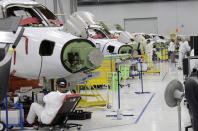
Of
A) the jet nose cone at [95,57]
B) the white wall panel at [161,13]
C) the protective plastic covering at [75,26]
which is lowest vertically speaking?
the jet nose cone at [95,57]

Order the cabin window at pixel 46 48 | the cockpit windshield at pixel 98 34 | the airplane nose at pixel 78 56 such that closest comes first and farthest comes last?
the airplane nose at pixel 78 56, the cabin window at pixel 46 48, the cockpit windshield at pixel 98 34

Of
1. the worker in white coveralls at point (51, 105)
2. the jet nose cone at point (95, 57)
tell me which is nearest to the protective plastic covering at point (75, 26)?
the jet nose cone at point (95, 57)

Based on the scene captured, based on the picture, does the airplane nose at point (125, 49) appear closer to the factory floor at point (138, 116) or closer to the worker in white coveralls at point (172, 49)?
the factory floor at point (138, 116)

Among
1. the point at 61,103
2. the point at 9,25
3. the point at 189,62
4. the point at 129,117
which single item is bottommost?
the point at 129,117

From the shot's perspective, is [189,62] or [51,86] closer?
[189,62]

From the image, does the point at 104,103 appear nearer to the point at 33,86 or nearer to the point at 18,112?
the point at 33,86

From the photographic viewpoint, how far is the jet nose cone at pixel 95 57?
344 inches

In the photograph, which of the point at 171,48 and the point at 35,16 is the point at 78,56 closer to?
the point at 35,16

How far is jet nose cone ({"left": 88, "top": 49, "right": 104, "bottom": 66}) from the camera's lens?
8727 millimetres

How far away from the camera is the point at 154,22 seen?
48.4 metres

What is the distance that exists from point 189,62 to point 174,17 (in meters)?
40.3

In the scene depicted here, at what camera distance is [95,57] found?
8.78m

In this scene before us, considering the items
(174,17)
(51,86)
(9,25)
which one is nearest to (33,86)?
(51,86)

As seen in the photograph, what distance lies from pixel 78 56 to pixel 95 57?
38 cm
